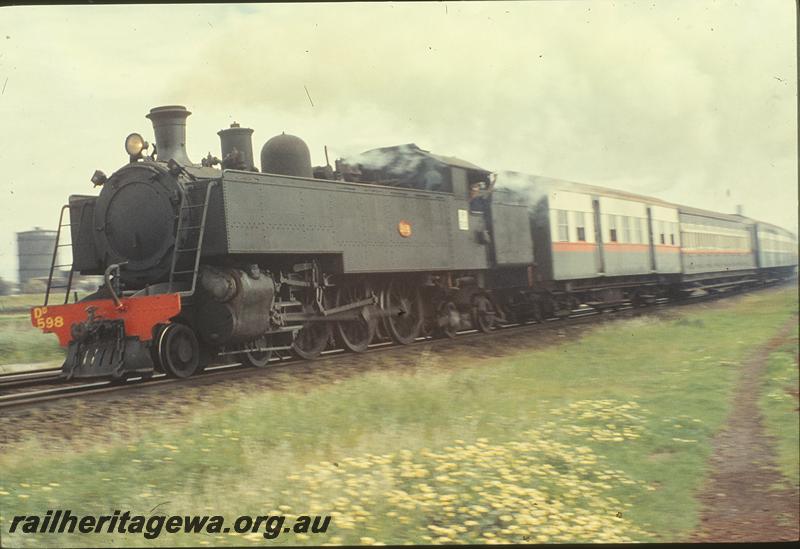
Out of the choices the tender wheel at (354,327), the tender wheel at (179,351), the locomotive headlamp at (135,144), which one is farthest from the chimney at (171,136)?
the tender wheel at (354,327)

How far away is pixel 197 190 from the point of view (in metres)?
7.91

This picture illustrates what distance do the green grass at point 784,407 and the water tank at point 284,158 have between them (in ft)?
18.2

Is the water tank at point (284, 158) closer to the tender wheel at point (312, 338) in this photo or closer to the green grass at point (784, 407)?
the tender wheel at point (312, 338)

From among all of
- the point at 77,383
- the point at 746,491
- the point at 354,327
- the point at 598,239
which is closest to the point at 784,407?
the point at 746,491

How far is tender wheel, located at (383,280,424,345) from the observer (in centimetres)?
1001

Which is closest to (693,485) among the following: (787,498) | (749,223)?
(787,498)

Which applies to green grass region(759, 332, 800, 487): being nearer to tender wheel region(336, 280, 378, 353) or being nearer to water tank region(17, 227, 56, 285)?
tender wheel region(336, 280, 378, 353)

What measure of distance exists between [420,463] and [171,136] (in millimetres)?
4896

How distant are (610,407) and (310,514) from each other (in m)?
3.27

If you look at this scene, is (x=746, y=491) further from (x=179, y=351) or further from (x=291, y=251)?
(x=179, y=351)

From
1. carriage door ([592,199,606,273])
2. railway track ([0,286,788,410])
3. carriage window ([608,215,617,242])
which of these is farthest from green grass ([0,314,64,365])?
carriage window ([608,215,617,242])

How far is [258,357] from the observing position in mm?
8266

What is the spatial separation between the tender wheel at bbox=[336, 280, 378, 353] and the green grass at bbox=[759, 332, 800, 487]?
15.4 feet

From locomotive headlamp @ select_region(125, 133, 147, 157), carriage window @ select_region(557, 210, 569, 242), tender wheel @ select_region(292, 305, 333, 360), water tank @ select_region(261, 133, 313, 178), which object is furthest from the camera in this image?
carriage window @ select_region(557, 210, 569, 242)
